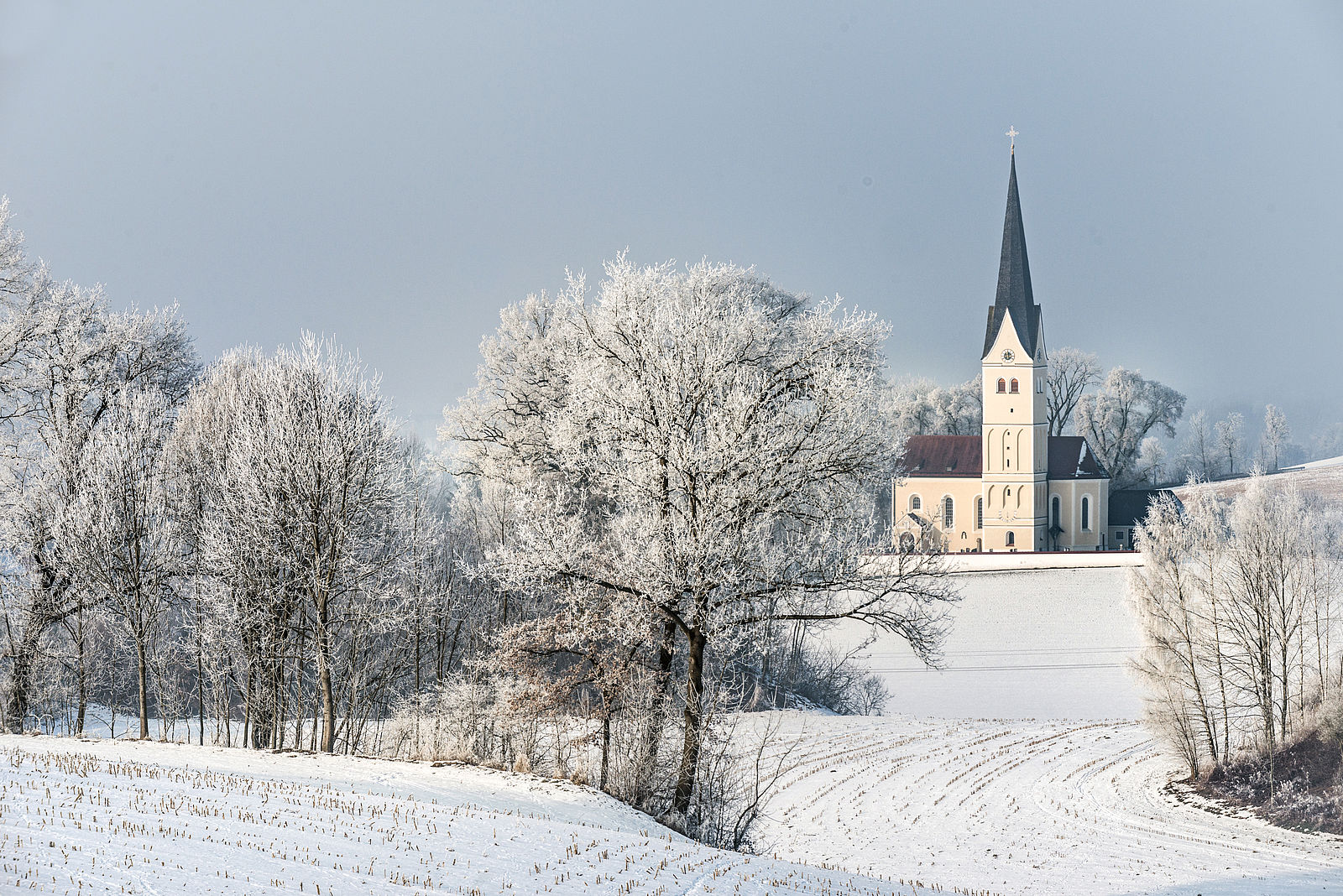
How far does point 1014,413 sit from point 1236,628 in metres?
48.5

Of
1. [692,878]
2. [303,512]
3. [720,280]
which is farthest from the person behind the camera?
[720,280]

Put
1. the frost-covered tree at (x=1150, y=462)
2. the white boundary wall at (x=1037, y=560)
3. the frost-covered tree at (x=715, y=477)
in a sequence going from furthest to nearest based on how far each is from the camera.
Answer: the frost-covered tree at (x=1150, y=462) < the white boundary wall at (x=1037, y=560) < the frost-covered tree at (x=715, y=477)

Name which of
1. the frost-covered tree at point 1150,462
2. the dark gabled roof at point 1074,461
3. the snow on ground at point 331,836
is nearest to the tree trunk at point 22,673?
the snow on ground at point 331,836

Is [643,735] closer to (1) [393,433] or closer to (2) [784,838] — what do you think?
(2) [784,838]

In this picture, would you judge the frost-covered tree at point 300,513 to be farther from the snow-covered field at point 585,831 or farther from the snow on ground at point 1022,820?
the snow on ground at point 1022,820

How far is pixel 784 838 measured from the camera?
18.4 m

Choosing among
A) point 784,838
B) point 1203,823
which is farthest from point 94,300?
point 1203,823

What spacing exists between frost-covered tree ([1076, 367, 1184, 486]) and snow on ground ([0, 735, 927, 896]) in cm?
7077

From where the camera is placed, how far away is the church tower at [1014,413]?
238 ft

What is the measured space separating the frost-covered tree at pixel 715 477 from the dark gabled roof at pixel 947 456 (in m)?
57.1

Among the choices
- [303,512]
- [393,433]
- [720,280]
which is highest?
[720,280]

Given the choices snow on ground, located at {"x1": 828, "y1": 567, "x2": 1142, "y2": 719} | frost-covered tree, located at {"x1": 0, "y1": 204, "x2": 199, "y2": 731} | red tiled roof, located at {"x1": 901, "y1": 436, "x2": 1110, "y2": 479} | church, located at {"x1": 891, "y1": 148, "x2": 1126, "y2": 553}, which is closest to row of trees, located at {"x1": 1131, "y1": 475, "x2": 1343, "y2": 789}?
snow on ground, located at {"x1": 828, "y1": 567, "x2": 1142, "y2": 719}

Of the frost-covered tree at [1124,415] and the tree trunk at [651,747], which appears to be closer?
the tree trunk at [651,747]

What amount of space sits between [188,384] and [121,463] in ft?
28.0
